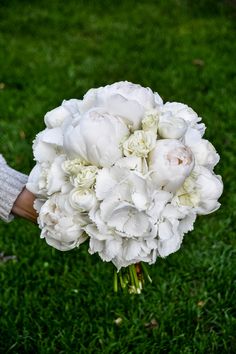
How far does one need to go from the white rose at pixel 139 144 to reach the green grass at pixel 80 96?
1.29 metres

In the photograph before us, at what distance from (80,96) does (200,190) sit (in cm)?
353

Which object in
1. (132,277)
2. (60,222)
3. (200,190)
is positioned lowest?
(132,277)

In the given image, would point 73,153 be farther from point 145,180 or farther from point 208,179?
point 208,179

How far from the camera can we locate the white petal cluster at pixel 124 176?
1783 millimetres

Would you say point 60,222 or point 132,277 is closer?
point 60,222

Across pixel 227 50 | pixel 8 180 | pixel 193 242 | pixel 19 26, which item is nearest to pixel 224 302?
pixel 193 242

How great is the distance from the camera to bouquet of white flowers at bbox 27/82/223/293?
178 cm

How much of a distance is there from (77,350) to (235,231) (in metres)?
1.17

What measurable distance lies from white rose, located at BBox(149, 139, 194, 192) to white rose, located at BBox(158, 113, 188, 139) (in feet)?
0.09

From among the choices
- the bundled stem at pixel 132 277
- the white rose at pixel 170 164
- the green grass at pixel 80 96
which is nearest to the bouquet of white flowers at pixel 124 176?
the white rose at pixel 170 164

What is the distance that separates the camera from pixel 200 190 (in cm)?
188

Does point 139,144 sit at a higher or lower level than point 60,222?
higher

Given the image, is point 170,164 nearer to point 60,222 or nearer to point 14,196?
point 60,222

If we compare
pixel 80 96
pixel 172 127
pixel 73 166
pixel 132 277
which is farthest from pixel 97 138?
pixel 80 96
